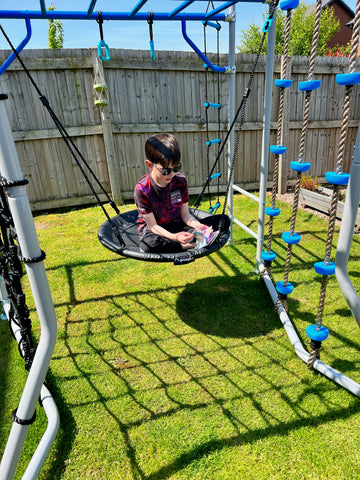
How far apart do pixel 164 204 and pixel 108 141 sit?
2.73 meters

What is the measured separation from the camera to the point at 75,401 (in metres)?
1.86

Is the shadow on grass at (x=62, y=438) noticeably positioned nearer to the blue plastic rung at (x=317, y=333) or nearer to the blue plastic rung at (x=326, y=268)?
the blue plastic rung at (x=317, y=333)

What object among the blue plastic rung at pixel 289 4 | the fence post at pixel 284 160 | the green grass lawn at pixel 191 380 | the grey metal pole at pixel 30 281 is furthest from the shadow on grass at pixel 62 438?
the fence post at pixel 284 160

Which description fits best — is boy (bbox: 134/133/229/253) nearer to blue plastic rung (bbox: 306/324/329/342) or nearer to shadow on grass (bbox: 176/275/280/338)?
shadow on grass (bbox: 176/275/280/338)

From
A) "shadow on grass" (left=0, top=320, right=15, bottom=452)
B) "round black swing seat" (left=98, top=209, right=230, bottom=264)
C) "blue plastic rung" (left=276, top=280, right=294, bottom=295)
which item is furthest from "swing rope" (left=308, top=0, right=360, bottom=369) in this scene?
"shadow on grass" (left=0, top=320, right=15, bottom=452)

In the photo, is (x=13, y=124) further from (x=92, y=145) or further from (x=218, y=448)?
(x=218, y=448)

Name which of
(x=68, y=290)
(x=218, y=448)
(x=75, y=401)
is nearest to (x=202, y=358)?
(x=218, y=448)

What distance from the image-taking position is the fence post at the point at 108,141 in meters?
4.46

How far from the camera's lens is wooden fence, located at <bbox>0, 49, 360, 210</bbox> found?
452 centimetres

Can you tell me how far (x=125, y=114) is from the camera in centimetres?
484

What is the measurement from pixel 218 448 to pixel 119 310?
53.1 inches

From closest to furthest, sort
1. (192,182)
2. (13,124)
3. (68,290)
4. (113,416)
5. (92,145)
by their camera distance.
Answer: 1. (113,416)
2. (68,290)
3. (13,124)
4. (92,145)
5. (192,182)

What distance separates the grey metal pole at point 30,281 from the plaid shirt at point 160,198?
1.25 metres

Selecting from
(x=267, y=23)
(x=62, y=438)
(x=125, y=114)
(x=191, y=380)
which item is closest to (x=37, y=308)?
(x=62, y=438)
